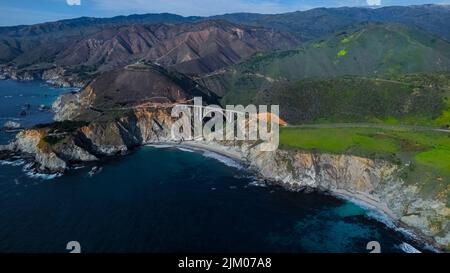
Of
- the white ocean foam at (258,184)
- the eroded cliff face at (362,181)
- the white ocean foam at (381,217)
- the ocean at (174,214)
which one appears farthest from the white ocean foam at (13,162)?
the white ocean foam at (381,217)

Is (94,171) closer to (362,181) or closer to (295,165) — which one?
(295,165)

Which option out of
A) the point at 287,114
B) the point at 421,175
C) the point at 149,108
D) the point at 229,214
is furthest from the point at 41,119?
the point at 421,175

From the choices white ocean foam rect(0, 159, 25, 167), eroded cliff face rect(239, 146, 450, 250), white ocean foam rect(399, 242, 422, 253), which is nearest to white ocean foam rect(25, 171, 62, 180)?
white ocean foam rect(0, 159, 25, 167)

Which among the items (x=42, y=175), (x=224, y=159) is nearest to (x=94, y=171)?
(x=42, y=175)

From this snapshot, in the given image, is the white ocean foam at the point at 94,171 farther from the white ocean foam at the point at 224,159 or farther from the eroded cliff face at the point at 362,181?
the eroded cliff face at the point at 362,181

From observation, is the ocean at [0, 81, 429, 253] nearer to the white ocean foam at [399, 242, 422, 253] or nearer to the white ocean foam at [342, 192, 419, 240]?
the white ocean foam at [399, 242, 422, 253]
